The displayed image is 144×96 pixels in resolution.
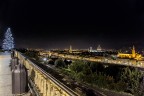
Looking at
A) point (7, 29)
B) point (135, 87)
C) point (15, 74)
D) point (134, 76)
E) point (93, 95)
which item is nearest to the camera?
point (93, 95)

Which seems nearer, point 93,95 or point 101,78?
point 93,95

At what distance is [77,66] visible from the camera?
29.4 metres

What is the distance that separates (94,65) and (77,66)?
24.0ft

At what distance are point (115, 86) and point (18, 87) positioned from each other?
56.5 feet

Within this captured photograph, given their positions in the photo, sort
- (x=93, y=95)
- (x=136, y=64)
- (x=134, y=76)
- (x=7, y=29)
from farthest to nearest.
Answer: (x=7, y=29), (x=136, y=64), (x=134, y=76), (x=93, y=95)

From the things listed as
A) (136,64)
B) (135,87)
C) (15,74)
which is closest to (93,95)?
(15,74)

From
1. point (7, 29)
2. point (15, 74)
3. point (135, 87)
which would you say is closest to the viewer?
point (15, 74)

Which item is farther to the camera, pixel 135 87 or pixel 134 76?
pixel 134 76

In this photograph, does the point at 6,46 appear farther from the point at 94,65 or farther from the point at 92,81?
the point at 92,81

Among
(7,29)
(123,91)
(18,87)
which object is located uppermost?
(7,29)

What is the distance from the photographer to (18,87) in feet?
18.9

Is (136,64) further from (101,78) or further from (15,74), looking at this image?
(15,74)

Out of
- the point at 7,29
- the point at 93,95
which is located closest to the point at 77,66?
the point at 93,95

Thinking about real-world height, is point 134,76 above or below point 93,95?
below
